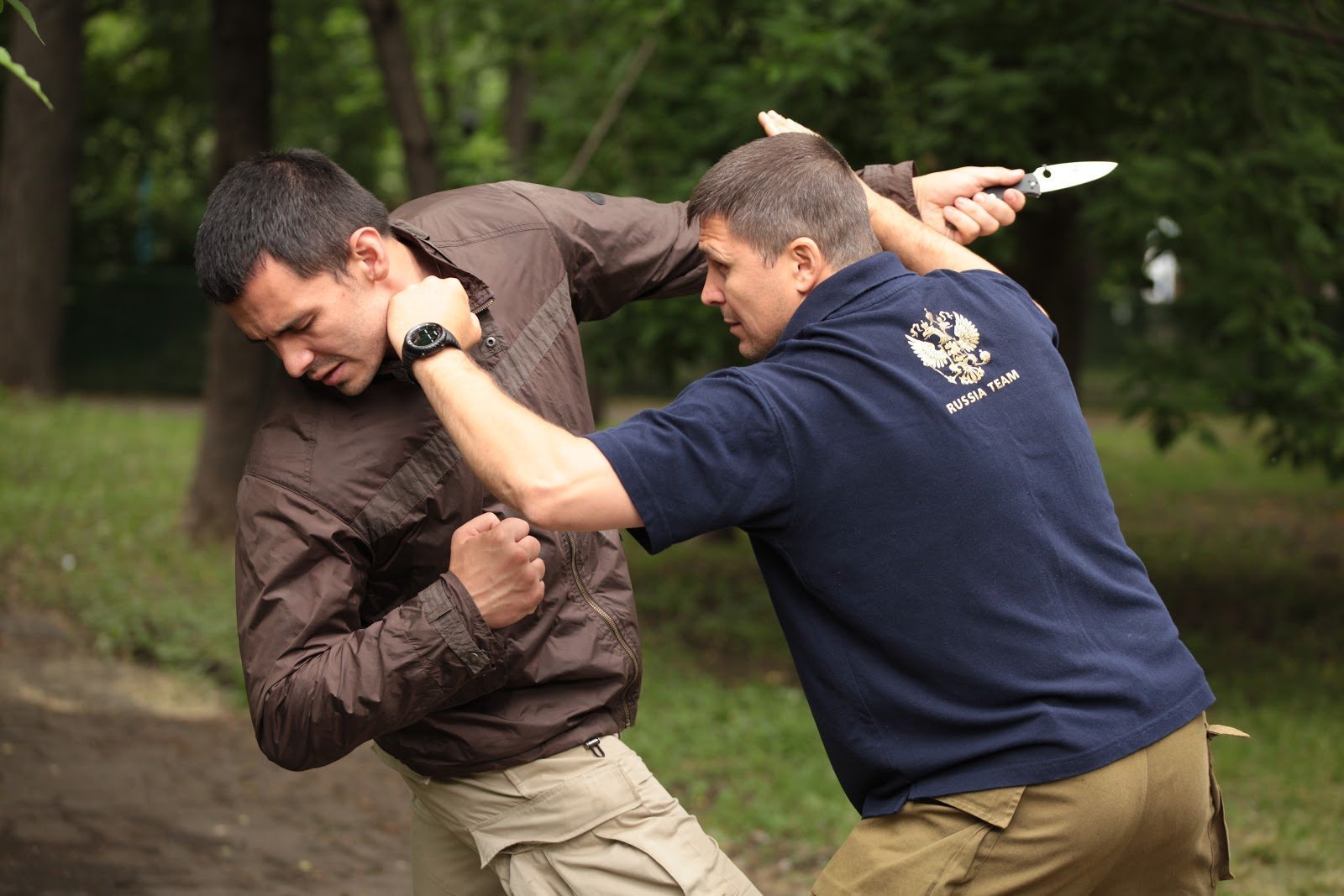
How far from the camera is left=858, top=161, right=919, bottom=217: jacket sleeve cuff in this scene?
3506 mm

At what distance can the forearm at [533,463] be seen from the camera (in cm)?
236

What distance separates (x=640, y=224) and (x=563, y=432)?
1.32m

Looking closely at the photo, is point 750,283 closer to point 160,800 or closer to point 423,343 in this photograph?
point 423,343

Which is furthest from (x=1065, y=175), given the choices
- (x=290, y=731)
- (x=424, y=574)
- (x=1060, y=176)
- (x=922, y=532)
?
(x=290, y=731)

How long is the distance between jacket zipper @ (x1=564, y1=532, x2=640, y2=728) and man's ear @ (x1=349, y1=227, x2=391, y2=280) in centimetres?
68

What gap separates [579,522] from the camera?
238 cm

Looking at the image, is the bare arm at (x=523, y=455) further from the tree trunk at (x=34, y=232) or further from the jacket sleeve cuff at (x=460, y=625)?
the tree trunk at (x=34, y=232)

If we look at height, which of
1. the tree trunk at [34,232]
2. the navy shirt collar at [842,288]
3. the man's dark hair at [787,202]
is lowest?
the tree trunk at [34,232]

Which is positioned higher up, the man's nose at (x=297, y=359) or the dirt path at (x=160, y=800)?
the man's nose at (x=297, y=359)

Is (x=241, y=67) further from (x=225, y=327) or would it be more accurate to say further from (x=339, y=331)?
(x=339, y=331)

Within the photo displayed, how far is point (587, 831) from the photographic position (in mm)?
2900

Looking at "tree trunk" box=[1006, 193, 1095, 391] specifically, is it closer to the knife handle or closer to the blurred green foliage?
the blurred green foliage

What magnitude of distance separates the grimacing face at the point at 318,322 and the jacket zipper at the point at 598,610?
1.81 ft

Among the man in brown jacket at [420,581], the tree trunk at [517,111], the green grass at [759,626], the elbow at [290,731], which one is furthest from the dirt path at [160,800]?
the tree trunk at [517,111]
